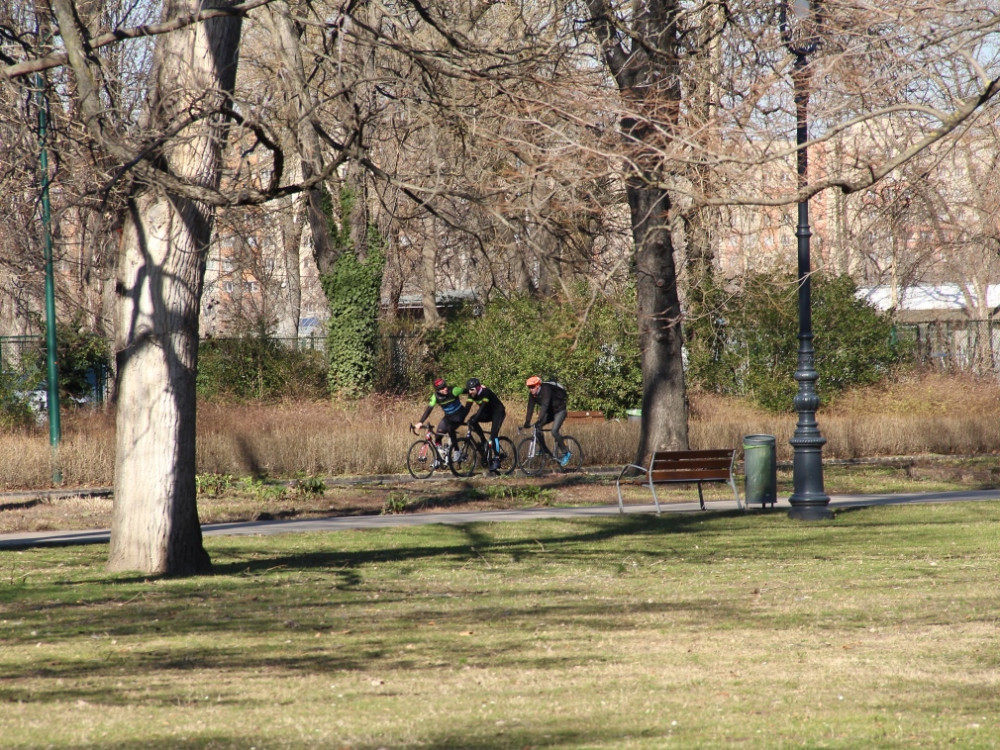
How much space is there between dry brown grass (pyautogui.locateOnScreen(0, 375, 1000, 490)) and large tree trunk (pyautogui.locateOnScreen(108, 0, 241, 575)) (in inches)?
399

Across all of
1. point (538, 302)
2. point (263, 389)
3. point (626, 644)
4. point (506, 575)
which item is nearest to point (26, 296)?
point (263, 389)

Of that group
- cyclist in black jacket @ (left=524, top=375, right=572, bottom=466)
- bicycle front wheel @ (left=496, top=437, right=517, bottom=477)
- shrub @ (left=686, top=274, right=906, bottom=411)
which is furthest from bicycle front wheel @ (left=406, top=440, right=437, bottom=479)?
shrub @ (left=686, top=274, right=906, bottom=411)

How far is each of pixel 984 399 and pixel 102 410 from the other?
59.0 feet

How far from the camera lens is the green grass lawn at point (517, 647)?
5125mm

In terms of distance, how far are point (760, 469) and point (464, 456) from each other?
7081 millimetres

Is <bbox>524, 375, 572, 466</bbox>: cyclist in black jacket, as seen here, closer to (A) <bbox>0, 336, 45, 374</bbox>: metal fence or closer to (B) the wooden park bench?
(B) the wooden park bench

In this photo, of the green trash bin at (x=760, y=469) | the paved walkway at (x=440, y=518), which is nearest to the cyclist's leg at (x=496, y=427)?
the paved walkway at (x=440, y=518)

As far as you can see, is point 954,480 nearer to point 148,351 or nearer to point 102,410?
point 148,351

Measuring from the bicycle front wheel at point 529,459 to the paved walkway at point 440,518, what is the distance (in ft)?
16.4

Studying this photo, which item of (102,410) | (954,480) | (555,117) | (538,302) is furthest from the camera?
(538,302)

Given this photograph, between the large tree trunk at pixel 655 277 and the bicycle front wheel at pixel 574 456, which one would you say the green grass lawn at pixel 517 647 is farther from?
the bicycle front wheel at pixel 574 456

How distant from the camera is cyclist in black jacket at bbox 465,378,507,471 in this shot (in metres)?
20.7

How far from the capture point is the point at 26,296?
33125mm

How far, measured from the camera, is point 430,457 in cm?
2120
